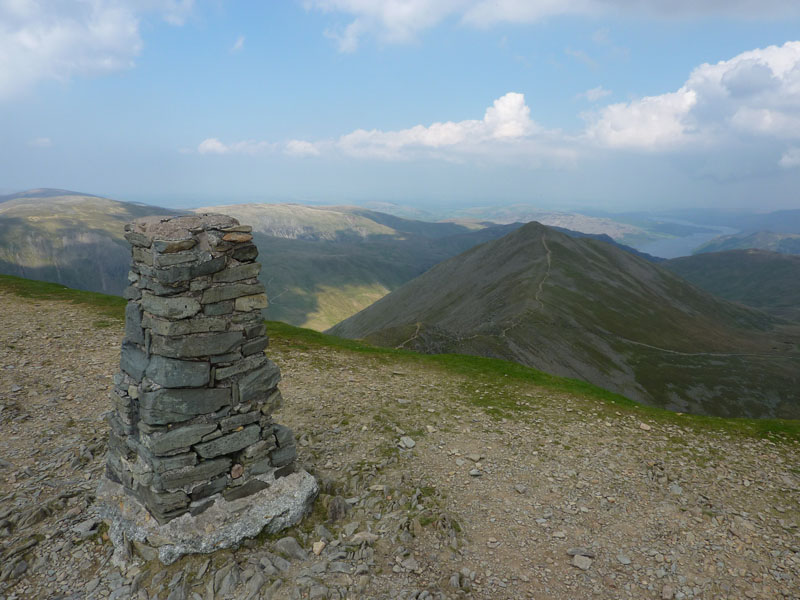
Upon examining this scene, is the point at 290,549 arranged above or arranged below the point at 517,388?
above

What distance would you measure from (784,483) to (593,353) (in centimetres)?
6679

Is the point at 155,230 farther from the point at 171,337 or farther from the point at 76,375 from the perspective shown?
the point at 76,375

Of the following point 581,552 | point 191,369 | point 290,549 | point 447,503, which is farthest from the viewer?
point 447,503

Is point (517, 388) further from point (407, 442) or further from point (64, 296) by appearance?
point (64, 296)

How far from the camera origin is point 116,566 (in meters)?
10.1

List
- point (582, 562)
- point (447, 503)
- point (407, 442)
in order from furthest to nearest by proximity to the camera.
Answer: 1. point (407, 442)
2. point (447, 503)
3. point (582, 562)

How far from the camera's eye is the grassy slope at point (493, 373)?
63.4 ft

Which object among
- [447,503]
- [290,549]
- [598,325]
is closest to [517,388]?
[447,503]

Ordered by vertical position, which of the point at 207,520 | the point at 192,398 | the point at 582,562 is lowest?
the point at 582,562

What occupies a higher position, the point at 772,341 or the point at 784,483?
the point at 784,483

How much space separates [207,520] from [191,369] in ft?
12.8

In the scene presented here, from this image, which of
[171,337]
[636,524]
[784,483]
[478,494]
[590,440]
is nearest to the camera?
[171,337]

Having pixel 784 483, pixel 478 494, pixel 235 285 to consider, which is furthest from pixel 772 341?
pixel 235 285

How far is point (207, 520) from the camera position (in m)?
10.5
